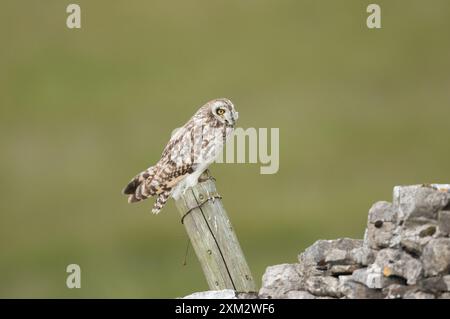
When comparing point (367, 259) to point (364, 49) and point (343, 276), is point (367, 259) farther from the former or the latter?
point (364, 49)

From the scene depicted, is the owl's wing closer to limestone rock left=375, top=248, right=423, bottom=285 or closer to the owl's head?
the owl's head

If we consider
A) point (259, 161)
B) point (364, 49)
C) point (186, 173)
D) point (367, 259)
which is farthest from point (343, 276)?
point (364, 49)

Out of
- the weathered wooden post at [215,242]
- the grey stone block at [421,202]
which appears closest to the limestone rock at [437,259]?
the grey stone block at [421,202]

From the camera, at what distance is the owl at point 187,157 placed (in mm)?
13492

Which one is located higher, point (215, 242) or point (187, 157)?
point (187, 157)

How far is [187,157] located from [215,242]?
1.47 metres

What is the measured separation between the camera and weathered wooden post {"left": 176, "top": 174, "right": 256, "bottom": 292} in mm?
12336

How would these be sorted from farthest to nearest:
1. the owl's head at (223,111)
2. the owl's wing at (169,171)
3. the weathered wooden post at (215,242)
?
the owl's head at (223,111) < the owl's wing at (169,171) < the weathered wooden post at (215,242)

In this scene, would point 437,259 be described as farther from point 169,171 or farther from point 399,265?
point 169,171

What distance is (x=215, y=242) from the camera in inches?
486

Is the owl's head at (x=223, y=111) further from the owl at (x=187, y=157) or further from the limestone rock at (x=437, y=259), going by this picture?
the limestone rock at (x=437, y=259)

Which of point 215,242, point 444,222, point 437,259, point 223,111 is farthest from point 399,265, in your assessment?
point 223,111

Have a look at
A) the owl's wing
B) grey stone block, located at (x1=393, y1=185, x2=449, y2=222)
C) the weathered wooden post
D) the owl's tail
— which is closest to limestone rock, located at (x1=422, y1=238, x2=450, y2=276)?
grey stone block, located at (x1=393, y1=185, x2=449, y2=222)

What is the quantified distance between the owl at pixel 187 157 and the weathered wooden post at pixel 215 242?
1002 millimetres
